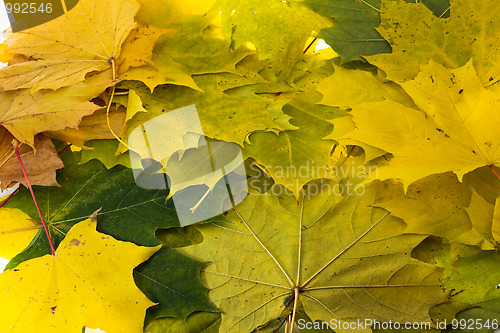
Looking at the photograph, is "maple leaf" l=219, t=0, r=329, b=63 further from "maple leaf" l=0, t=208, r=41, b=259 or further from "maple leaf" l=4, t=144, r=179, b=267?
"maple leaf" l=0, t=208, r=41, b=259

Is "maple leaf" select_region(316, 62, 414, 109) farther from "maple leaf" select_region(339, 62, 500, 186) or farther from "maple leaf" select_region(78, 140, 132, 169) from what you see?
"maple leaf" select_region(78, 140, 132, 169)

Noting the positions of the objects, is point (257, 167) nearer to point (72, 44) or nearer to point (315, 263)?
point (315, 263)

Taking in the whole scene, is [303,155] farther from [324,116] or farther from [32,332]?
[32,332]

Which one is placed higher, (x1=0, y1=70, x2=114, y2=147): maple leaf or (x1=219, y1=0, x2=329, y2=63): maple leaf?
(x1=219, y1=0, x2=329, y2=63): maple leaf

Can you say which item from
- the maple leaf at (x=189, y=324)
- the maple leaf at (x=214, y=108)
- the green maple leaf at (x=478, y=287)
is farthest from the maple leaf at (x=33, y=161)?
the green maple leaf at (x=478, y=287)

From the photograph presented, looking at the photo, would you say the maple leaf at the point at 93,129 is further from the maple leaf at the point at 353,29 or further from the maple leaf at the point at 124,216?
the maple leaf at the point at 353,29

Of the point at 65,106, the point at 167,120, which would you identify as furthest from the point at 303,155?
the point at 65,106

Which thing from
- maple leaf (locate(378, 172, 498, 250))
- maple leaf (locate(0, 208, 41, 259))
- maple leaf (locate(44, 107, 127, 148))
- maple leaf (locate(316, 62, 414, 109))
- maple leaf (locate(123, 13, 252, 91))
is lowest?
maple leaf (locate(0, 208, 41, 259))

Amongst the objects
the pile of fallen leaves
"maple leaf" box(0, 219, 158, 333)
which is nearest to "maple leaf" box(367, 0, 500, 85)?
the pile of fallen leaves
